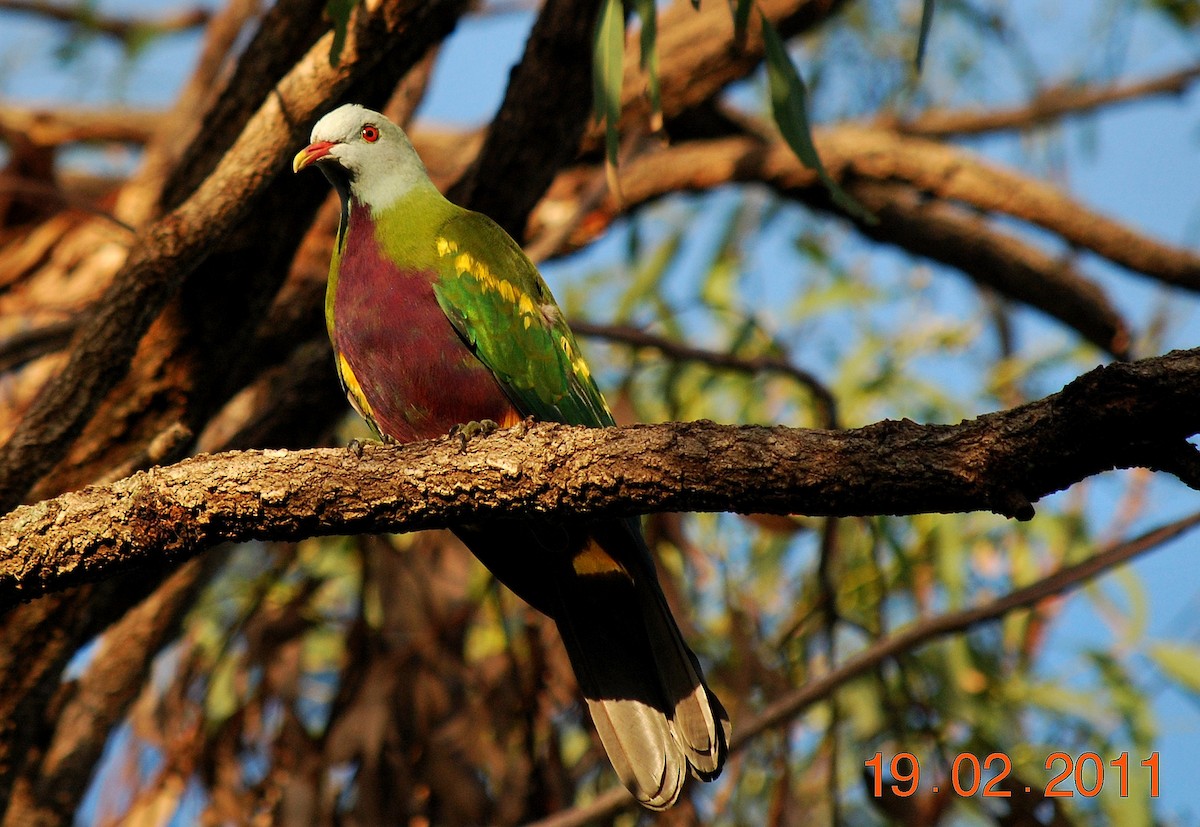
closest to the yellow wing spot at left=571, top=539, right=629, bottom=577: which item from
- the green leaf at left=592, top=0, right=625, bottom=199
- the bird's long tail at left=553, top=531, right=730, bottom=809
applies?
the bird's long tail at left=553, top=531, right=730, bottom=809

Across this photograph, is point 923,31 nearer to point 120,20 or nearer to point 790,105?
point 790,105

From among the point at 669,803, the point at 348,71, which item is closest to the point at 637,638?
the point at 669,803

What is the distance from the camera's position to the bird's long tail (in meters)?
3.13

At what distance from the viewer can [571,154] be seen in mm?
4516

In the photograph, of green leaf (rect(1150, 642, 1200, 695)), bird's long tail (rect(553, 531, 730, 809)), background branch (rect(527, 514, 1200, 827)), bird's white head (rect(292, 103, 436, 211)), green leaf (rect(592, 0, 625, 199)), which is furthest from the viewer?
green leaf (rect(1150, 642, 1200, 695))

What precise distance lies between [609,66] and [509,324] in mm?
712

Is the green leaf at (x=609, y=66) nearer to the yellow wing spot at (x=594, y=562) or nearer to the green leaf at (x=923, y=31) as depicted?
the green leaf at (x=923, y=31)

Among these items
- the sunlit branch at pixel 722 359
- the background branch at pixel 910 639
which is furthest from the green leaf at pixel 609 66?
the background branch at pixel 910 639

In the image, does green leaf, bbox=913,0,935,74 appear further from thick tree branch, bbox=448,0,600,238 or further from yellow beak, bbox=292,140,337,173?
yellow beak, bbox=292,140,337,173

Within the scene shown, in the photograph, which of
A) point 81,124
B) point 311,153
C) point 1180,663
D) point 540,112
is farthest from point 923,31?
point 81,124

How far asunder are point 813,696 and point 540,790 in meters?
1.20

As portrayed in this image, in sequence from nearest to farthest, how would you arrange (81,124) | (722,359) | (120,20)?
(722,359) < (81,124) < (120,20)

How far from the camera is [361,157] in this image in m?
3.70

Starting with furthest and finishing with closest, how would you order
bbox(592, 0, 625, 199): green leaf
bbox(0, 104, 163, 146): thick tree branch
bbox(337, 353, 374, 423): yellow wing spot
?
1. bbox(0, 104, 163, 146): thick tree branch
2. bbox(337, 353, 374, 423): yellow wing spot
3. bbox(592, 0, 625, 199): green leaf
